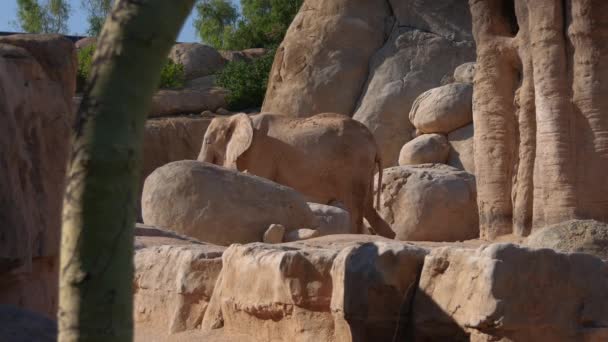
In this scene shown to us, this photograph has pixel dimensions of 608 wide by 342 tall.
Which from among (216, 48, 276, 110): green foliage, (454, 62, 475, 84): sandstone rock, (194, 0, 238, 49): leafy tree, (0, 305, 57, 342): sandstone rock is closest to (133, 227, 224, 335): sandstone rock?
(0, 305, 57, 342): sandstone rock

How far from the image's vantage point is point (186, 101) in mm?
25750

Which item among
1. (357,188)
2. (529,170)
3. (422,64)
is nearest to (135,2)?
(529,170)

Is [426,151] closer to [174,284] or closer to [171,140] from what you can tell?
[171,140]

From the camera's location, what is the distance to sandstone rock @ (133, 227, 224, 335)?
5910mm

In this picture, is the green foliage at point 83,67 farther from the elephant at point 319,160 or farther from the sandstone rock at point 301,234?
the sandstone rock at point 301,234

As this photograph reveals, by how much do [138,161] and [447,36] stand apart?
20051 mm

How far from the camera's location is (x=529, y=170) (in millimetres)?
11477

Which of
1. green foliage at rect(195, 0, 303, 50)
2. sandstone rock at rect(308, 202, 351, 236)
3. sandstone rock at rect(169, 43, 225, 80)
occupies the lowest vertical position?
sandstone rock at rect(308, 202, 351, 236)

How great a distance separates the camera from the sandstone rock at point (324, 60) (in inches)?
834

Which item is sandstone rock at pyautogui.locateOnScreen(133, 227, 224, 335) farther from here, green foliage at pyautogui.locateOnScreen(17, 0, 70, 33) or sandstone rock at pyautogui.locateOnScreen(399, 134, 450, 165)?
green foliage at pyautogui.locateOnScreen(17, 0, 70, 33)

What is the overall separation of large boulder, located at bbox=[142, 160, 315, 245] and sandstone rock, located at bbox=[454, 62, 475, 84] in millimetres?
9545

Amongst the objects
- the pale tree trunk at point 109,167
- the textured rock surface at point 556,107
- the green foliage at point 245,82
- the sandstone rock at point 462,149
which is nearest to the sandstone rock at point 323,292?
the pale tree trunk at point 109,167

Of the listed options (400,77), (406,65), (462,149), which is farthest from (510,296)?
(406,65)

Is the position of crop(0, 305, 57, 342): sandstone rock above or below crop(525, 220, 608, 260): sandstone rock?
below
